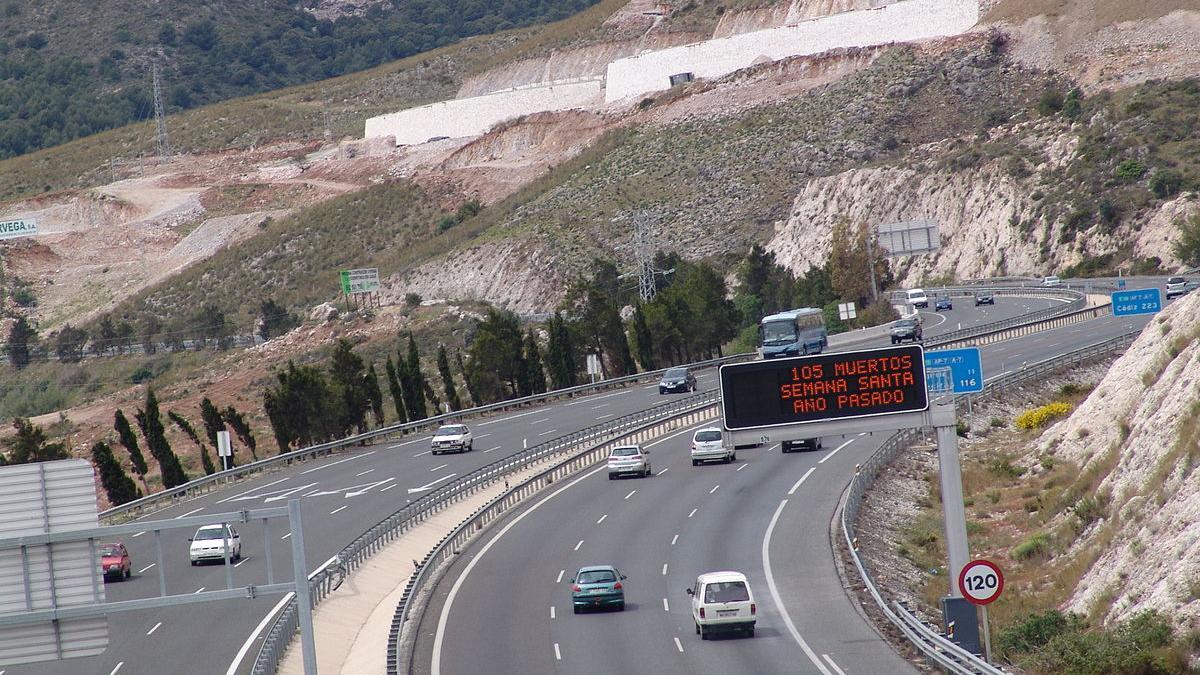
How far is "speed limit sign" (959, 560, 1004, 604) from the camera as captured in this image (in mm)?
22672

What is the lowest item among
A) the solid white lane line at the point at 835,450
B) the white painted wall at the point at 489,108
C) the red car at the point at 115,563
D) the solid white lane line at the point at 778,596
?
the solid white lane line at the point at 778,596

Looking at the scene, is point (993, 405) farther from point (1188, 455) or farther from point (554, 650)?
point (554, 650)

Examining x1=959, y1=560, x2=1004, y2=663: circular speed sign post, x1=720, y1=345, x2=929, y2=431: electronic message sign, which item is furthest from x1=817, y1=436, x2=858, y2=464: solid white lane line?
x1=959, y1=560, x2=1004, y2=663: circular speed sign post

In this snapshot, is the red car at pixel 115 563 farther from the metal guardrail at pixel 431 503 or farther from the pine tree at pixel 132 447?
the pine tree at pixel 132 447

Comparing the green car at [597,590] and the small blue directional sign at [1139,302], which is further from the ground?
the small blue directional sign at [1139,302]

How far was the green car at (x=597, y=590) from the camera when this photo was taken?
31266 millimetres

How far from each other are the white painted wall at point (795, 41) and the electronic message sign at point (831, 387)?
122567mm

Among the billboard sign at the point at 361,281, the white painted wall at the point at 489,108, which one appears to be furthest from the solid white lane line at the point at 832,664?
the white painted wall at the point at 489,108

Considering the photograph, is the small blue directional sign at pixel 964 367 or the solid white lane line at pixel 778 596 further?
the small blue directional sign at pixel 964 367

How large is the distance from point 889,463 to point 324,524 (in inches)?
734

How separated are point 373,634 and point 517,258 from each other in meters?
99.9

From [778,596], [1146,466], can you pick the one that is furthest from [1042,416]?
[778,596]

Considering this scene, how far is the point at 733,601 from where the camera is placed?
28438mm

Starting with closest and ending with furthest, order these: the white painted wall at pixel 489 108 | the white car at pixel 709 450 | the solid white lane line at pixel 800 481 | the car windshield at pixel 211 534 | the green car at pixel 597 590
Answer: the green car at pixel 597 590 → the car windshield at pixel 211 534 → the solid white lane line at pixel 800 481 → the white car at pixel 709 450 → the white painted wall at pixel 489 108
